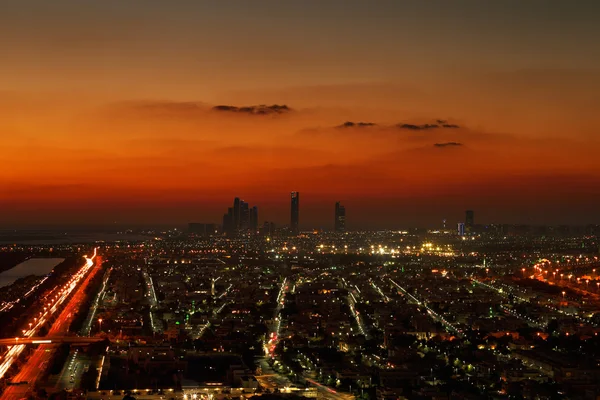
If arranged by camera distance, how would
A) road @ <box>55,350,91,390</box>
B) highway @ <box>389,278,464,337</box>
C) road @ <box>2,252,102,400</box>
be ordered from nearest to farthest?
road @ <box>2,252,102,400</box>
road @ <box>55,350,91,390</box>
highway @ <box>389,278,464,337</box>

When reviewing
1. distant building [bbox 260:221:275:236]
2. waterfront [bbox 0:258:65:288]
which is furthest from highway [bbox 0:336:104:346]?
distant building [bbox 260:221:275:236]

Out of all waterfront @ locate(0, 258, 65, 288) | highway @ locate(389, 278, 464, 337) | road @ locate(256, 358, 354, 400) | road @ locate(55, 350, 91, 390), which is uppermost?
highway @ locate(389, 278, 464, 337)

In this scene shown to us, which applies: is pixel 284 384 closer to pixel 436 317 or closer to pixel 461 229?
pixel 436 317

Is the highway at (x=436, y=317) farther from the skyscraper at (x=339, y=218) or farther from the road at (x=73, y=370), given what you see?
the skyscraper at (x=339, y=218)

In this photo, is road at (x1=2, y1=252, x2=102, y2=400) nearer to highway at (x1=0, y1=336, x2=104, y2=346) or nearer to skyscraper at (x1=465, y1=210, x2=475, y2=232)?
highway at (x1=0, y1=336, x2=104, y2=346)

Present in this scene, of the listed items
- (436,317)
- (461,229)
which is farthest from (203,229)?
(436,317)

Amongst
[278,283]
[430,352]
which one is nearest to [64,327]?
[430,352]

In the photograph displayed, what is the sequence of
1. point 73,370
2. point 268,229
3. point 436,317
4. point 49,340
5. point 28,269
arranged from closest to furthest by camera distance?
point 73,370
point 49,340
point 436,317
point 28,269
point 268,229

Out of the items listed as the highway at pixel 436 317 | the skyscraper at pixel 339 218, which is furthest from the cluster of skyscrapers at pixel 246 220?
the highway at pixel 436 317

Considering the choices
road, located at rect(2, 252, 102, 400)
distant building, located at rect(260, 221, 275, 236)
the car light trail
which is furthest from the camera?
distant building, located at rect(260, 221, 275, 236)
